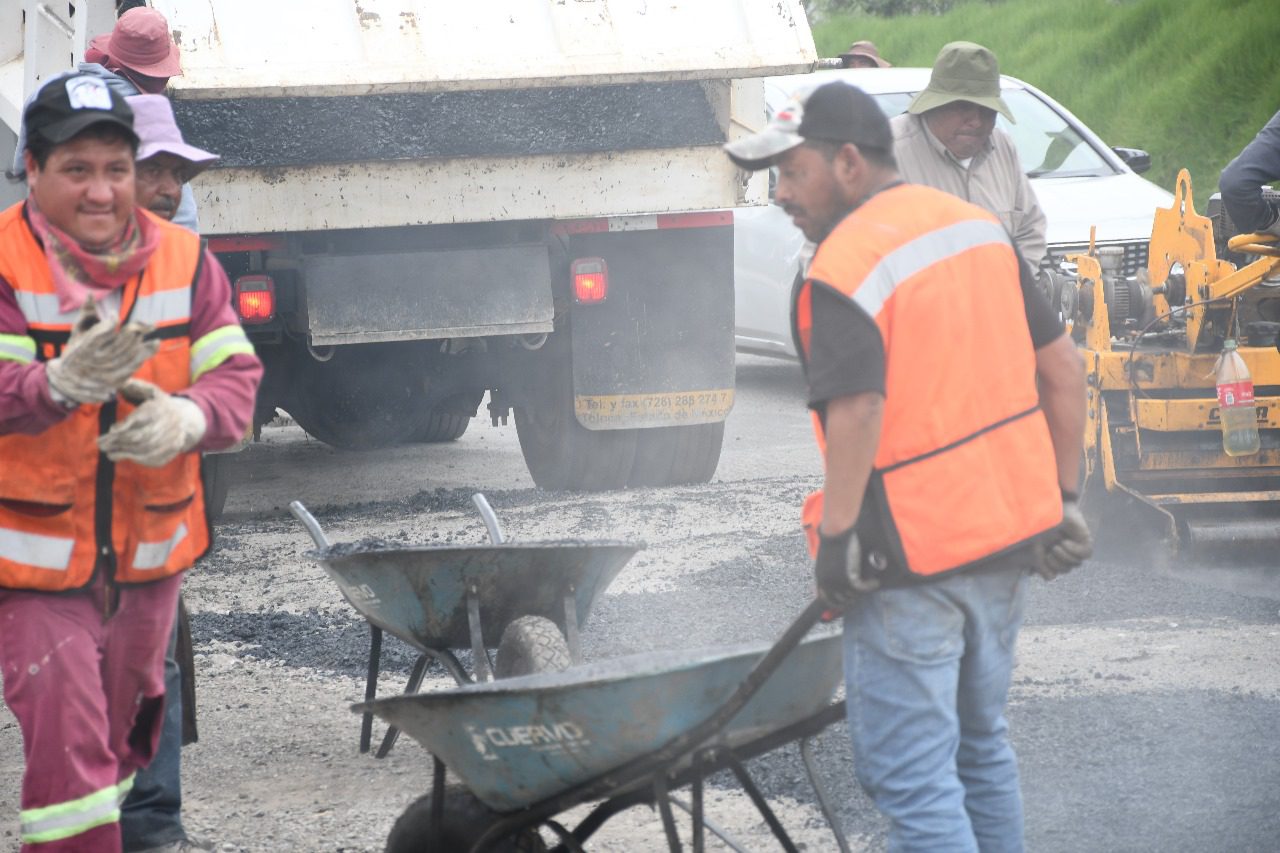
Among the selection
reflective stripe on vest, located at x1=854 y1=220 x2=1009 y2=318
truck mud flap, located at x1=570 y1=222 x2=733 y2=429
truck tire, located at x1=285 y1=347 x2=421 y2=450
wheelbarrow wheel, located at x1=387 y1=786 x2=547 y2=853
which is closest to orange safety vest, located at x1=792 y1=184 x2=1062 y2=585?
reflective stripe on vest, located at x1=854 y1=220 x2=1009 y2=318

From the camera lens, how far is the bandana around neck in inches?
107

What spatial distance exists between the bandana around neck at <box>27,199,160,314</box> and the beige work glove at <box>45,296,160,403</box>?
190 millimetres

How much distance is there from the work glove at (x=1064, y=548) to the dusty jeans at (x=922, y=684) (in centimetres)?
5

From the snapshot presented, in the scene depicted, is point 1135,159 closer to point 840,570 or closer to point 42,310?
point 840,570

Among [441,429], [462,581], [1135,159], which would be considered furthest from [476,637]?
[1135,159]

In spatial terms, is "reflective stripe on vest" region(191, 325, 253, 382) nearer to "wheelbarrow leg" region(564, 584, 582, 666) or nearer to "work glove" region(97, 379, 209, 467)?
"work glove" region(97, 379, 209, 467)

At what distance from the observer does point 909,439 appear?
2617 millimetres

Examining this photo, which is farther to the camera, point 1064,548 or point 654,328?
point 654,328

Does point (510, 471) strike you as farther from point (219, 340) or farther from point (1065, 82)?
point (1065, 82)

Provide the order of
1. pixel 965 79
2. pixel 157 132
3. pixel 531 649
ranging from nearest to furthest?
pixel 157 132
pixel 531 649
pixel 965 79

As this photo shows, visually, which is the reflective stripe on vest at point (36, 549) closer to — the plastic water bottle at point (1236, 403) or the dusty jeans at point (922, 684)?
the dusty jeans at point (922, 684)

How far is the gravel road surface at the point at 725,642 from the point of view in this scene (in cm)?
371

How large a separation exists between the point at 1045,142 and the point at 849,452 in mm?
6796

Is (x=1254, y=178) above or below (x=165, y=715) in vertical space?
above
